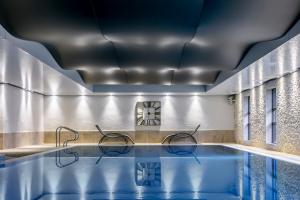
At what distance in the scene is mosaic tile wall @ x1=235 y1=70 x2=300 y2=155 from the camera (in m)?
9.47

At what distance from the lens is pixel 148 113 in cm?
1606

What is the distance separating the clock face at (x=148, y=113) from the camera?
1606 cm

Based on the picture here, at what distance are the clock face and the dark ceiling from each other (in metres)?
6.24

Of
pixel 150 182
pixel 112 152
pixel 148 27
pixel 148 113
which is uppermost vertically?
pixel 148 27

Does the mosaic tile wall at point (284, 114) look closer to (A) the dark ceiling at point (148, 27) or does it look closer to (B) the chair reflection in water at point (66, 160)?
(A) the dark ceiling at point (148, 27)

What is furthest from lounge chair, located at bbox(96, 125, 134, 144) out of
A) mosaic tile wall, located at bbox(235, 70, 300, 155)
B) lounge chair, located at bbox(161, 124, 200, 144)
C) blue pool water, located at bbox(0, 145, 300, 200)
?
blue pool water, located at bbox(0, 145, 300, 200)

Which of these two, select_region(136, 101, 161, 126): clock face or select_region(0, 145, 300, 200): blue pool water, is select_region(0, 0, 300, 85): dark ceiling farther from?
select_region(136, 101, 161, 126): clock face

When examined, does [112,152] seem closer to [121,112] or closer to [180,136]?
[121,112]

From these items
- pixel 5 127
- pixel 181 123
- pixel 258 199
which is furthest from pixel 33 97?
pixel 258 199

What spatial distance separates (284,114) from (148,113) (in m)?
6.91

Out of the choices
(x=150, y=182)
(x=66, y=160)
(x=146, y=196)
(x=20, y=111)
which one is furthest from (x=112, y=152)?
(x=146, y=196)

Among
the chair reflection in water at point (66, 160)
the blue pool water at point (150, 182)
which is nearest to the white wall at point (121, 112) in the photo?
the chair reflection in water at point (66, 160)

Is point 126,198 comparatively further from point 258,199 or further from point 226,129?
point 226,129

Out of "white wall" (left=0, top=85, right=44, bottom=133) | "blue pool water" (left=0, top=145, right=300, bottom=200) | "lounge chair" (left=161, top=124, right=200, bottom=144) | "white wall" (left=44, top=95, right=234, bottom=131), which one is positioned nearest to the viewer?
"blue pool water" (left=0, top=145, right=300, bottom=200)
